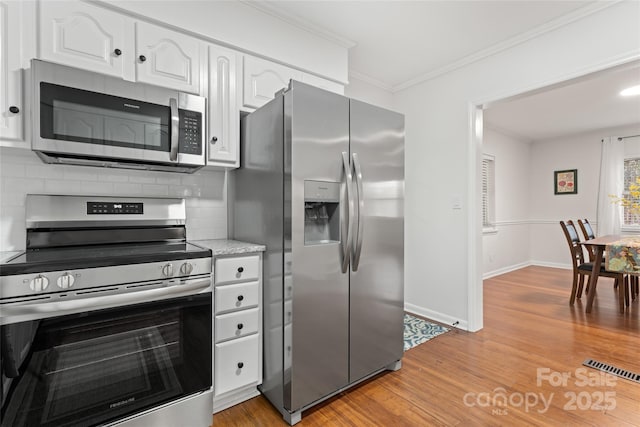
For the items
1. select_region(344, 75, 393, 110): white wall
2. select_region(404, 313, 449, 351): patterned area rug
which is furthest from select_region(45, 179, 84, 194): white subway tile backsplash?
select_region(404, 313, 449, 351): patterned area rug

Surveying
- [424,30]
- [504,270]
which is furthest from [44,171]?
[504,270]

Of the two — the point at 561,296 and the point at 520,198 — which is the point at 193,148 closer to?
the point at 561,296

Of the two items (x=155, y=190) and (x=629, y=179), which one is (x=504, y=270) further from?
(x=155, y=190)

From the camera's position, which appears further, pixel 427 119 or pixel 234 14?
pixel 427 119

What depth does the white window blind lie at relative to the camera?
5.56m

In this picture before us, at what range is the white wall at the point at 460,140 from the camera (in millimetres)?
2307

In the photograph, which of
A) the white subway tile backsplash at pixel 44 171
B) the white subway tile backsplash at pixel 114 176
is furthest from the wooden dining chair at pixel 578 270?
the white subway tile backsplash at pixel 44 171

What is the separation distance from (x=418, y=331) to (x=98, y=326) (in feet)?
8.53

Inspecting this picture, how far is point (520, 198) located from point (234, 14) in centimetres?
641

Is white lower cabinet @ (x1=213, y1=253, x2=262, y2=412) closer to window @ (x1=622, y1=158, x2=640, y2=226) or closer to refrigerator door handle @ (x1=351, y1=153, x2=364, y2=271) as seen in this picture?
refrigerator door handle @ (x1=351, y1=153, x2=364, y2=271)

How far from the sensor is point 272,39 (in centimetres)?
236

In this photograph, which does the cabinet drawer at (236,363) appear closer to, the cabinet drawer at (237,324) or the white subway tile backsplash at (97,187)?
the cabinet drawer at (237,324)

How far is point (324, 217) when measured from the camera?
204cm

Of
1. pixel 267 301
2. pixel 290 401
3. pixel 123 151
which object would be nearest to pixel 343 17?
pixel 123 151
